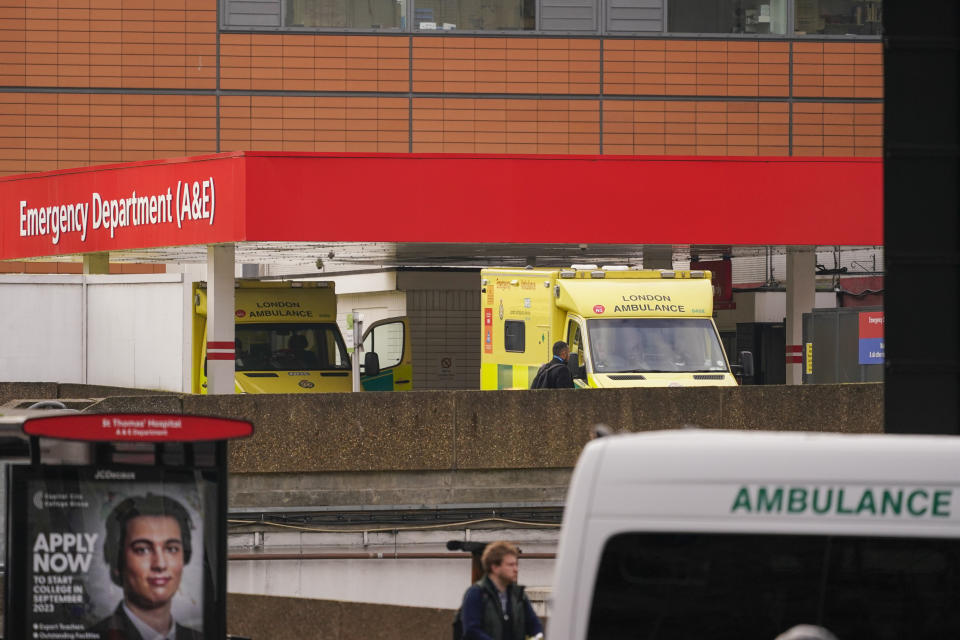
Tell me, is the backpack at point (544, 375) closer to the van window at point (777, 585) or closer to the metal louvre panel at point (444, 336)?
the van window at point (777, 585)

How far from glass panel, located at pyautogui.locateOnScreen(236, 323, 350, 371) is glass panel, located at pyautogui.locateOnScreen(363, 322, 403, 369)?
3995 millimetres

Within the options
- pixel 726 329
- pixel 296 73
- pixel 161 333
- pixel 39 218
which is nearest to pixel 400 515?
pixel 161 333

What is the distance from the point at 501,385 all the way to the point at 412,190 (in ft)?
10.0

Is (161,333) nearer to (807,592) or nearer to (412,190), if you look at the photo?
(412,190)

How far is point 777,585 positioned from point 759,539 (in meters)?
0.17

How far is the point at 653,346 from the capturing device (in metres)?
18.7

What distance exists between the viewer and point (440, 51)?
2861cm

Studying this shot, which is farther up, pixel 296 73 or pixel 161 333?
pixel 296 73

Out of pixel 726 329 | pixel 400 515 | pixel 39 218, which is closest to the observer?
pixel 400 515

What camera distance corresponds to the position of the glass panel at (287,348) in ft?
72.9

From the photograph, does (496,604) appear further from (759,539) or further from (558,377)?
(558,377)

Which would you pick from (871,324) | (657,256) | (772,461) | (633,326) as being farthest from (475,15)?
(772,461)

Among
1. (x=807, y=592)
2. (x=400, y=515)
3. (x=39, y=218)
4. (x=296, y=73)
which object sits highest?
(x=296, y=73)

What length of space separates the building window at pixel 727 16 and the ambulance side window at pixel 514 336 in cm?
1027
